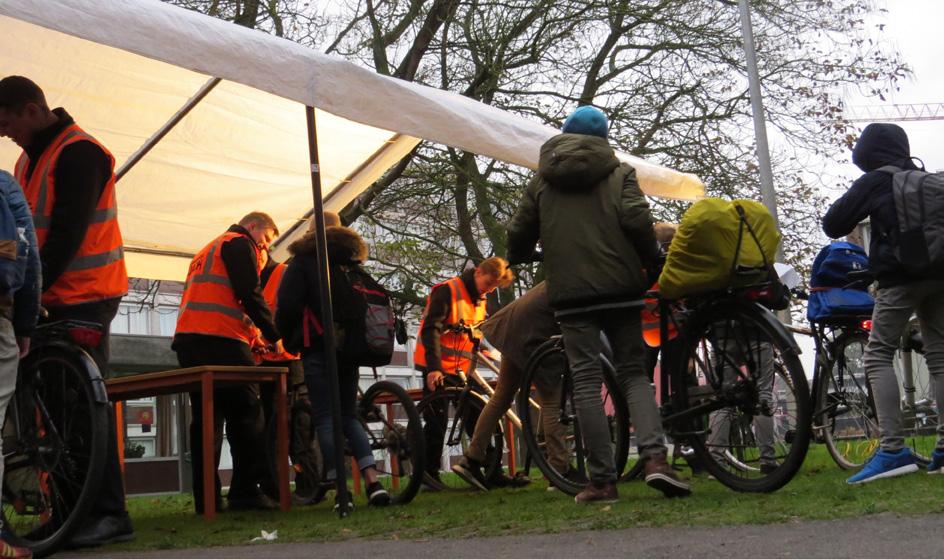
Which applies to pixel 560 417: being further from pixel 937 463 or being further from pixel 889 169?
pixel 889 169

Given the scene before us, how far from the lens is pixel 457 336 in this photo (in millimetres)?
9484

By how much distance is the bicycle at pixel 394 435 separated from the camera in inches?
299

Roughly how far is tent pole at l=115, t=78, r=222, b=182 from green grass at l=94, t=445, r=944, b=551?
2.75 meters

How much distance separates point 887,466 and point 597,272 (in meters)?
1.72

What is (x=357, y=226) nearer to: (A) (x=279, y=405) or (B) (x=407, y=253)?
(B) (x=407, y=253)

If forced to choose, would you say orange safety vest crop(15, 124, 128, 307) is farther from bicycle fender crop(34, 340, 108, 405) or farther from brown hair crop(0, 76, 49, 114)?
bicycle fender crop(34, 340, 108, 405)

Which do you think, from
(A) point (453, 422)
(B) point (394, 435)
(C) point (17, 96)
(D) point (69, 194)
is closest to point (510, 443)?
(A) point (453, 422)

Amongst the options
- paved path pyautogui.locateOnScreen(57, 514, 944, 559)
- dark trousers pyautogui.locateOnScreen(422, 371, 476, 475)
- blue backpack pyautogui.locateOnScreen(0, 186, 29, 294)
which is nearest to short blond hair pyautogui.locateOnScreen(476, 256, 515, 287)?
dark trousers pyautogui.locateOnScreen(422, 371, 476, 475)

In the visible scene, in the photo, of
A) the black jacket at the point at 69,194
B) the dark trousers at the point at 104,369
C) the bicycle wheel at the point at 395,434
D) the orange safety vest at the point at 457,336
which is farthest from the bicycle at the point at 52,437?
the orange safety vest at the point at 457,336

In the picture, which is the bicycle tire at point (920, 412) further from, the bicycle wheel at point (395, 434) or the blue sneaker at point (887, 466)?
the bicycle wheel at point (395, 434)

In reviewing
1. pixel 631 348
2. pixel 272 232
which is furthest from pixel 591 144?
pixel 272 232

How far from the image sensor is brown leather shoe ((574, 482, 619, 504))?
5965 millimetres

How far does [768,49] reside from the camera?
1972cm

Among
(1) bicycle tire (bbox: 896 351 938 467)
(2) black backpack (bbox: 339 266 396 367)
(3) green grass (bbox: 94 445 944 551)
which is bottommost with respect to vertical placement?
(3) green grass (bbox: 94 445 944 551)
